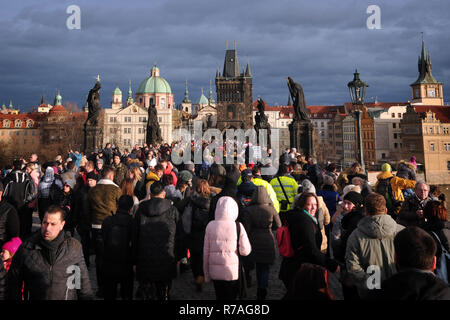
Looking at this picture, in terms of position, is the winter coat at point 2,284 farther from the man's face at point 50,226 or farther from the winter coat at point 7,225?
the winter coat at point 7,225

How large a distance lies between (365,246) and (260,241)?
1578 millimetres

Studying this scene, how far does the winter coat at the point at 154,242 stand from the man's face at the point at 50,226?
3.71 feet

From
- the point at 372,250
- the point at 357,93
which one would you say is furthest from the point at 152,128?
the point at 372,250

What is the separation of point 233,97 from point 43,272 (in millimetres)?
91545

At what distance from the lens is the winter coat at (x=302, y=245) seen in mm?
3627

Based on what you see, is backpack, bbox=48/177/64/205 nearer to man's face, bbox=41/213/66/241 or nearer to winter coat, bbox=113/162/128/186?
winter coat, bbox=113/162/128/186

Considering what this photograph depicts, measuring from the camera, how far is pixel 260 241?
4551 millimetres

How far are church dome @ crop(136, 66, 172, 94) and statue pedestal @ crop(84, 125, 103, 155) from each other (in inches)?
3704

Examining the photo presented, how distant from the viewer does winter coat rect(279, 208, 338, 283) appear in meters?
3.63

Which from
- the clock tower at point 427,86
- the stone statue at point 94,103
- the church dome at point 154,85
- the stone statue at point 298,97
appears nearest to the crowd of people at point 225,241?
the stone statue at point 298,97

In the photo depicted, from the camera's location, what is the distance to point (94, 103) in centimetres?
1470

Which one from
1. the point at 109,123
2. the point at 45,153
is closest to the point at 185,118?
the point at 109,123

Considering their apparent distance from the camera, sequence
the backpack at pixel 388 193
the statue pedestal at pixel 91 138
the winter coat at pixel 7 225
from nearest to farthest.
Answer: the winter coat at pixel 7 225, the backpack at pixel 388 193, the statue pedestal at pixel 91 138
